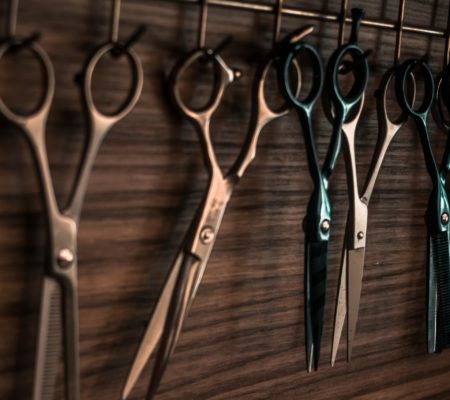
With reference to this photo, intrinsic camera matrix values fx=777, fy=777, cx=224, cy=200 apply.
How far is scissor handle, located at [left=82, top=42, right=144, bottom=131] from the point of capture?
1.65ft

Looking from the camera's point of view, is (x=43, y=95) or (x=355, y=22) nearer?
(x=43, y=95)

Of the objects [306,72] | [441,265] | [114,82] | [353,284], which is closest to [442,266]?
[441,265]

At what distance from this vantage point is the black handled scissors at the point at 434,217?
2.17 feet

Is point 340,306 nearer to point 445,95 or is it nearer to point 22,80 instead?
point 445,95

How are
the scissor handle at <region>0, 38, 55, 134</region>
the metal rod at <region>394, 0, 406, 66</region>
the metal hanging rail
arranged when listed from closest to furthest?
1. the scissor handle at <region>0, 38, 55, 134</region>
2. the metal hanging rail
3. the metal rod at <region>394, 0, 406, 66</region>

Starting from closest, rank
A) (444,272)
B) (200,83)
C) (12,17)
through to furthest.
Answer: (12,17) → (200,83) → (444,272)

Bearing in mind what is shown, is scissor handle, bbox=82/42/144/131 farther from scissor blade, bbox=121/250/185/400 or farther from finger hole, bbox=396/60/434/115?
finger hole, bbox=396/60/434/115

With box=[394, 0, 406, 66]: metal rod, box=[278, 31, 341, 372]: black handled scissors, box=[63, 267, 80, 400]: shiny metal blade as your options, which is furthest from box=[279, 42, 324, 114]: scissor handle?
box=[63, 267, 80, 400]: shiny metal blade

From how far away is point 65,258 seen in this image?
50 cm

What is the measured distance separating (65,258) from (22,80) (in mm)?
118

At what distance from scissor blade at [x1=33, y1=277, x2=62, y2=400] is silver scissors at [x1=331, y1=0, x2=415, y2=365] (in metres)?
0.25

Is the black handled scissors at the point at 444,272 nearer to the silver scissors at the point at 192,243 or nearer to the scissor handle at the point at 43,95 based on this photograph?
the silver scissors at the point at 192,243

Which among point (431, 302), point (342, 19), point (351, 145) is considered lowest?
point (431, 302)

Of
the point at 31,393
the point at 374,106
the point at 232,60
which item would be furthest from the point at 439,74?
the point at 31,393
